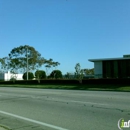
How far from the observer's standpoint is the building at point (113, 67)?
49.7 meters

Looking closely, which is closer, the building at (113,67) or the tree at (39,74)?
the building at (113,67)

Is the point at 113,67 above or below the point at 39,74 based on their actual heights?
above

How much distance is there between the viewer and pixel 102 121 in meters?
8.20

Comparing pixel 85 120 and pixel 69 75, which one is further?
pixel 69 75

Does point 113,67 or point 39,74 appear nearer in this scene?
point 113,67

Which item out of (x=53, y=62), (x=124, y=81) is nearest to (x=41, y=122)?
(x=124, y=81)

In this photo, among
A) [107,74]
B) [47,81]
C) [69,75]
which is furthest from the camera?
[69,75]

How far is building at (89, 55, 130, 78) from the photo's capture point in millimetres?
49719

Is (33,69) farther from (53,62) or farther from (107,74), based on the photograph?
(107,74)

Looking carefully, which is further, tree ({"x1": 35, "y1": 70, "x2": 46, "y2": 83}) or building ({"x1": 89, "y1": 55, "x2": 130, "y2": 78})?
tree ({"x1": 35, "y1": 70, "x2": 46, "y2": 83})

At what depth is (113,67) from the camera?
5181cm

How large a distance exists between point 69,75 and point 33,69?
34.8 feet

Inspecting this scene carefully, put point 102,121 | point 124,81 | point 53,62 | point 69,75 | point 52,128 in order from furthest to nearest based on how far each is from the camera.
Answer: point 53,62 → point 69,75 → point 124,81 → point 102,121 → point 52,128

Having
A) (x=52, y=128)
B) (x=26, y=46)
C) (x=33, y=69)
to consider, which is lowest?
(x=52, y=128)
